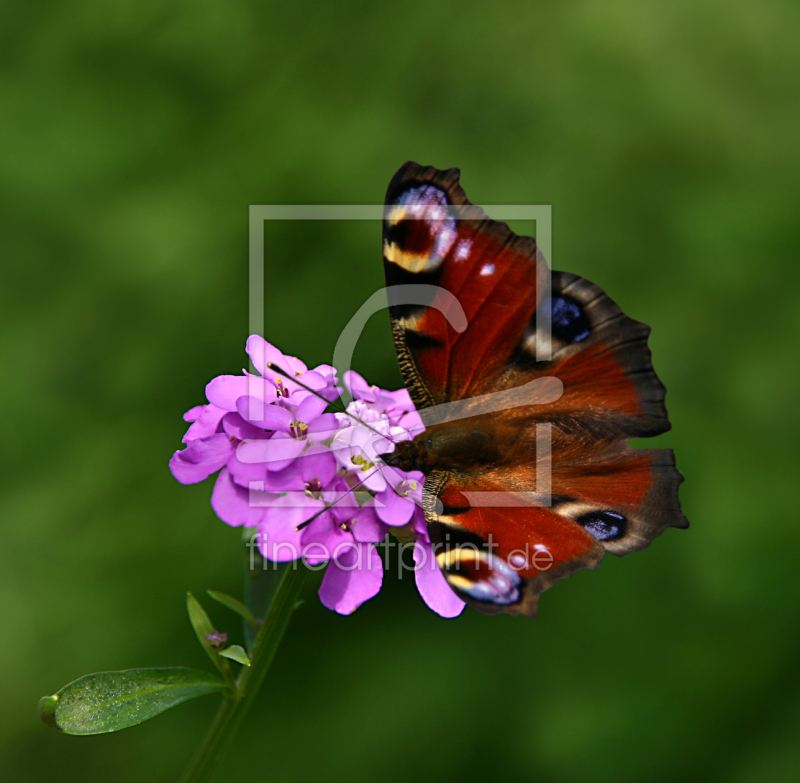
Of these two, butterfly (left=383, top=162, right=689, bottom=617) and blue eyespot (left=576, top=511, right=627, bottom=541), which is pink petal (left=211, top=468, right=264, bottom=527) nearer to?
butterfly (left=383, top=162, right=689, bottom=617)

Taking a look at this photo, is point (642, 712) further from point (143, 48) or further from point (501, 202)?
point (143, 48)

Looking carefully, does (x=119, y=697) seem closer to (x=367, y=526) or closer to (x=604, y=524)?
(x=367, y=526)

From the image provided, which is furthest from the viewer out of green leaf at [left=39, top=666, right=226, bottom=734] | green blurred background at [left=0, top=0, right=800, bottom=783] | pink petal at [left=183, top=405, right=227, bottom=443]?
green blurred background at [left=0, top=0, right=800, bottom=783]

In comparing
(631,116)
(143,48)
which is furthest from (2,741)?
(631,116)

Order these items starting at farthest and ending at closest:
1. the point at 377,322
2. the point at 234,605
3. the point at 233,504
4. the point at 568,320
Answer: the point at 377,322 → the point at 568,320 → the point at 234,605 → the point at 233,504

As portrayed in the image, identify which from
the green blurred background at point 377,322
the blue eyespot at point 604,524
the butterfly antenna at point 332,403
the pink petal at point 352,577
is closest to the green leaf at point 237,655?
the pink petal at point 352,577

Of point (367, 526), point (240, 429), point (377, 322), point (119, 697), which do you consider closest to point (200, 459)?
point (240, 429)

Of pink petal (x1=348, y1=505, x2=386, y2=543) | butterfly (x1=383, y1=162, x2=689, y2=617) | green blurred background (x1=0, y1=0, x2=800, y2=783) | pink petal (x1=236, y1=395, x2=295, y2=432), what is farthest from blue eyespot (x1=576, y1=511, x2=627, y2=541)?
green blurred background (x1=0, y1=0, x2=800, y2=783)
